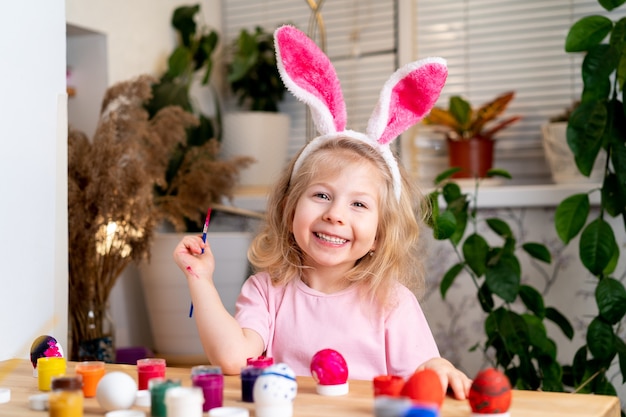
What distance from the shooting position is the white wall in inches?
58.9

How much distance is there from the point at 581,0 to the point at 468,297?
110 centimetres

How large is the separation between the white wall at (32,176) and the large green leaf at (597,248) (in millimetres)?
1289

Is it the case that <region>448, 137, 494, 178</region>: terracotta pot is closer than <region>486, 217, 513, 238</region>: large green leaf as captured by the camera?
No

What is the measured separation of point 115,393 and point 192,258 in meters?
0.43

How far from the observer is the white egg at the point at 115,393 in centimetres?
94

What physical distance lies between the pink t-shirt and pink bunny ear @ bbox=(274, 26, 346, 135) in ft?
1.19

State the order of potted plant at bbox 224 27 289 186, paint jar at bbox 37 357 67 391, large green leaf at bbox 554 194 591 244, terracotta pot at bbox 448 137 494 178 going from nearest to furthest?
paint jar at bbox 37 357 67 391, large green leaf at bbox 554 194 591 244, terracotta pot at bbox 448 137 494 178, potted plant at bbox 224 27 289 186

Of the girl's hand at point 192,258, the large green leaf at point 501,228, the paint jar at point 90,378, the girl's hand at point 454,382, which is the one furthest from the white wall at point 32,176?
the large green leaf at point 501,228

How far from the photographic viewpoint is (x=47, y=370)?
1.11m

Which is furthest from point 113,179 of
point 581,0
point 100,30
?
point 581,0

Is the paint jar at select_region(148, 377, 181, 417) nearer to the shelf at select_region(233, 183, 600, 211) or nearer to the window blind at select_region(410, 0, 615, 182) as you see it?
the shelf at select_region(233, 183, 600, 211)

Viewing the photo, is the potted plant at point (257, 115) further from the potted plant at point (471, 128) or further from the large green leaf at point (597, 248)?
the large green leaf at point (597, 248)

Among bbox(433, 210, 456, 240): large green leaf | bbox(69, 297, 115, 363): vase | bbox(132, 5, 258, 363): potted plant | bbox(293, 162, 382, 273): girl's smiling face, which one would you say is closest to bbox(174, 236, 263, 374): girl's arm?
bbox(293, 162, 382, 273): girl's smiling face

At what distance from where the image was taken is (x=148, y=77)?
7.80 feet
